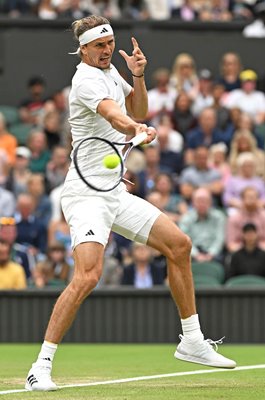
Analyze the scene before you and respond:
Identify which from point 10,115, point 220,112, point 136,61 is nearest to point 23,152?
point 10,115

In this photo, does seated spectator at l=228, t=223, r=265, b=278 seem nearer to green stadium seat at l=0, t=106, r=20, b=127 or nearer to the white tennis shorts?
green stadium seat at l=0, t=106, r=20, b=127

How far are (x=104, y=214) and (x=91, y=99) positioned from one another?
2.49 ft

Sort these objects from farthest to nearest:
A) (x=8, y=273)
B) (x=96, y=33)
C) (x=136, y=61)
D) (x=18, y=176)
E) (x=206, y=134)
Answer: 1. (x=206, y=134)
2. (x=18, y=176)
3. (x=8, y=273)
4. (x=136, y=61)
5. (x=96, y=33)

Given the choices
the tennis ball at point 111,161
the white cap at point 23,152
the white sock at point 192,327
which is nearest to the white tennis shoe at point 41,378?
the white sock at point 192,327

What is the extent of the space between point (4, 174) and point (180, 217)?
2530 millimetres

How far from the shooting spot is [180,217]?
15758 mm

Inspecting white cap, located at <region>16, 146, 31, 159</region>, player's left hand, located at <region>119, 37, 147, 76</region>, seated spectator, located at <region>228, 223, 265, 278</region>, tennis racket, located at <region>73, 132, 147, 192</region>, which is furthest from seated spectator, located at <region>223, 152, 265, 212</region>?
tennis racket, located at <region>73, 132, 147, 192</region>

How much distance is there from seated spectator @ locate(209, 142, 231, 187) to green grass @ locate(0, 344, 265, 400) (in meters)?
3.92

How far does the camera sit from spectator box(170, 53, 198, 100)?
60.9 feet

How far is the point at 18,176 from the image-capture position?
→ 1692 centimetres

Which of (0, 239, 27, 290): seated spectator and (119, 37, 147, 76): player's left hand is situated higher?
(119, 37, 147, 76): player's left hand

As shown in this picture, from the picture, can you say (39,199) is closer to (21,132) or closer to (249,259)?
(21,132)

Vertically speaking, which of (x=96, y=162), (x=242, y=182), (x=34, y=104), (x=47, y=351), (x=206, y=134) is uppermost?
(x=34, y=104)

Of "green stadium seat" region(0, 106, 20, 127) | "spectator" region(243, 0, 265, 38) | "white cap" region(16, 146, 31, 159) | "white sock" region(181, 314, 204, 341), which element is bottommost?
"white sock" region(181, 314, 204, 341)
